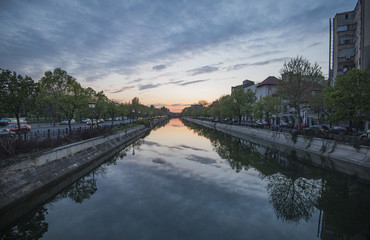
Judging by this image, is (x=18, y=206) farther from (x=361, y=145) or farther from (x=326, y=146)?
(x=326, y=146)

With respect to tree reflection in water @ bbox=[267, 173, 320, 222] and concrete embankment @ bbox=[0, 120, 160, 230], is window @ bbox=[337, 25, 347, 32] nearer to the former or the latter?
tree reflection in water @ bbox=[267, 173, 320, 222]

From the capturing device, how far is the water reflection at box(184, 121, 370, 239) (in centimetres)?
813

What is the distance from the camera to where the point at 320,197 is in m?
11.2

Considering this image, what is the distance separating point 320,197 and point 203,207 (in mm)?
7057

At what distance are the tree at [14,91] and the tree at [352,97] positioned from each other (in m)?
31.9

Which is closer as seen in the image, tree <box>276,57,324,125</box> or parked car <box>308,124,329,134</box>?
parked car <box>308,124,329,134</box>

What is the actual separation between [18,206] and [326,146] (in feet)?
81.7

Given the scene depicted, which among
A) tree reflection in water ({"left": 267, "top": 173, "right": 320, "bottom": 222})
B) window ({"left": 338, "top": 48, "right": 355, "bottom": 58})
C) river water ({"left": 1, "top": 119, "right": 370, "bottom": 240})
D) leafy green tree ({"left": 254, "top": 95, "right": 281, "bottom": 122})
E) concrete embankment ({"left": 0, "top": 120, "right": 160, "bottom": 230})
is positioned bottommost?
tree reflection in water ({"left": 267, "top": 173, "right": 320, "bottom": 222})

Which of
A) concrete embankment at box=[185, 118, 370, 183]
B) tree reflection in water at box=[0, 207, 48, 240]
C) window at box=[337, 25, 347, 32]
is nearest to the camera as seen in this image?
tree reflection in water at box=[0, 207, 48, 240]

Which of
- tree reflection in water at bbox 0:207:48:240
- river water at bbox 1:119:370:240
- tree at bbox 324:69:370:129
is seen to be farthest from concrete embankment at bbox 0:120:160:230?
tree at bbox 324:69:370:129

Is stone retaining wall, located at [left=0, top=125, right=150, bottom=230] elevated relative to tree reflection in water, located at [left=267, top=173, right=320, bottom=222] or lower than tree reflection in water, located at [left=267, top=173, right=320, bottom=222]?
elevated

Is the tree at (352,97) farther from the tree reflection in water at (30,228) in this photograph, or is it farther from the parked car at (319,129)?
the tree reflection in water at (30,228)

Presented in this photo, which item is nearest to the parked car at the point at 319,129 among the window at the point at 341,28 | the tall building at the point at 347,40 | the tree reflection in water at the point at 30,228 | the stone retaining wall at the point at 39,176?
the tall building at the point at 347,40

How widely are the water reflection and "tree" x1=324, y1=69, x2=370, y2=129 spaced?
990cm
